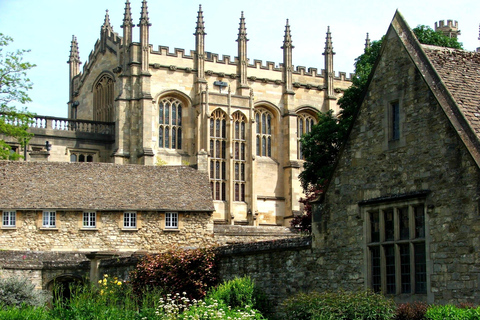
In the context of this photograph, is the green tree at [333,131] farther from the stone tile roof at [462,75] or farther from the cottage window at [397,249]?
the cottage window at [397,249]

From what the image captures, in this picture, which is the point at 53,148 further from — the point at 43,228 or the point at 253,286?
the point at 253,286

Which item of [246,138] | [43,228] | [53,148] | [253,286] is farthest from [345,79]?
[253,286]

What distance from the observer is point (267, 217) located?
66.9 meters

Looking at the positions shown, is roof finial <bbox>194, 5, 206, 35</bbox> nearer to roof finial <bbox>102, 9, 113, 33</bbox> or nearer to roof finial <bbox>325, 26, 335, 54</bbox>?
roof finial <bbox>102, 9, 113, 33</bbox>

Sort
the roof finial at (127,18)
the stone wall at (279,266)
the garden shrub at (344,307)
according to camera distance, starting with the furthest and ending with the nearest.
Result: the roof finial at (127,18), the stone wall at (279,266), the garden shrub at (344,307)

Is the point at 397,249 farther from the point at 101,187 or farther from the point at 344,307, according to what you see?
the point at 101,187

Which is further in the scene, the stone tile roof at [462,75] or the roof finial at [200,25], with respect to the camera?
the roof finial at [200,25]

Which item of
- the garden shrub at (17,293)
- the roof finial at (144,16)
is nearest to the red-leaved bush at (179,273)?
the garden shrub at (17,293)

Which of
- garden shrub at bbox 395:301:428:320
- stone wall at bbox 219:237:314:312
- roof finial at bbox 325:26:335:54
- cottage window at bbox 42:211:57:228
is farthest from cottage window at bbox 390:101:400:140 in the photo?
roof finial at bbox 325:26:335:54

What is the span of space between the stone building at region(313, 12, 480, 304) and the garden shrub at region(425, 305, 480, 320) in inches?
65.6

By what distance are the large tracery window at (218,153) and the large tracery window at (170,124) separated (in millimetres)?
2519

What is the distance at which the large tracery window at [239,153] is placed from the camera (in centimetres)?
6612

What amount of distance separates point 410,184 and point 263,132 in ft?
161

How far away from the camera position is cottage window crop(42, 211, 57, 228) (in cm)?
3878
